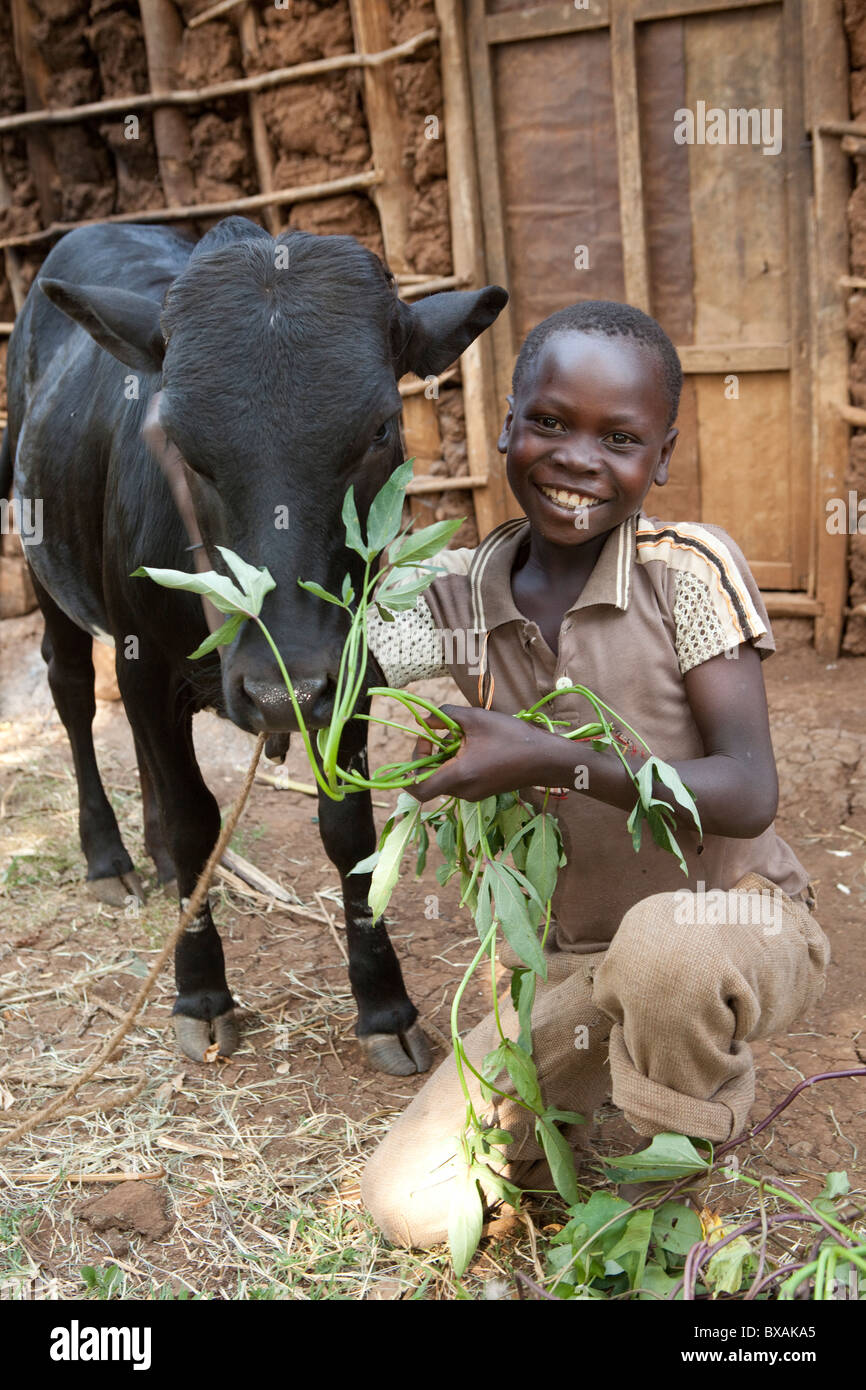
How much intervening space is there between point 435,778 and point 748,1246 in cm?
91

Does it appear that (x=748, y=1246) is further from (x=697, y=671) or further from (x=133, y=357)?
(x=133, y=357)

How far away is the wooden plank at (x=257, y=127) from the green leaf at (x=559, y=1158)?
480 cm

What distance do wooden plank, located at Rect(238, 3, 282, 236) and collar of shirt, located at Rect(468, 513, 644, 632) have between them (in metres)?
3.94

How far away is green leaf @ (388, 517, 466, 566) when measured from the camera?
2129mm

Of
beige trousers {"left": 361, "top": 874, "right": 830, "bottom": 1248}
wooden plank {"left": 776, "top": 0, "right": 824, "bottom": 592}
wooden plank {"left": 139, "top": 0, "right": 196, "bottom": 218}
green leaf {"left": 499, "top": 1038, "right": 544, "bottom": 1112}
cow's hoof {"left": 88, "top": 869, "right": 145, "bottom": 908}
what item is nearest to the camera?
beige trousers {"left": 361, "top": 874, "right": 830, "bottom": 1248}

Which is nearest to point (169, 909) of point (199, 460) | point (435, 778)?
point (199, 460)

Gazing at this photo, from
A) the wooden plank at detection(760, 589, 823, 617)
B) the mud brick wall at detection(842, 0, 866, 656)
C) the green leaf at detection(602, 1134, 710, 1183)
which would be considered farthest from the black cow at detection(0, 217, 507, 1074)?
the wooden plank at detection(760, 589, 823, 617)

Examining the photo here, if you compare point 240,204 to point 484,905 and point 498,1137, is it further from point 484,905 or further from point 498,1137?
point 498,1137

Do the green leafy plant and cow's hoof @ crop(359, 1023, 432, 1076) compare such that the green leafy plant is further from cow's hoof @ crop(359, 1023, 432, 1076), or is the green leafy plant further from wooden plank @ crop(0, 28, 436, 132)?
wooden plank @ crop(0, 28, 436, 132)

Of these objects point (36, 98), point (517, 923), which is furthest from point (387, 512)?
point (36, 98)

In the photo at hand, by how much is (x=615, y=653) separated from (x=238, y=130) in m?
4.53

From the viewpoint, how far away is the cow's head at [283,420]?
7.46ft

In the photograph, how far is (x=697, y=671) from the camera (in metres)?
2.27

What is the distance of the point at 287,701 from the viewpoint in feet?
7.30
